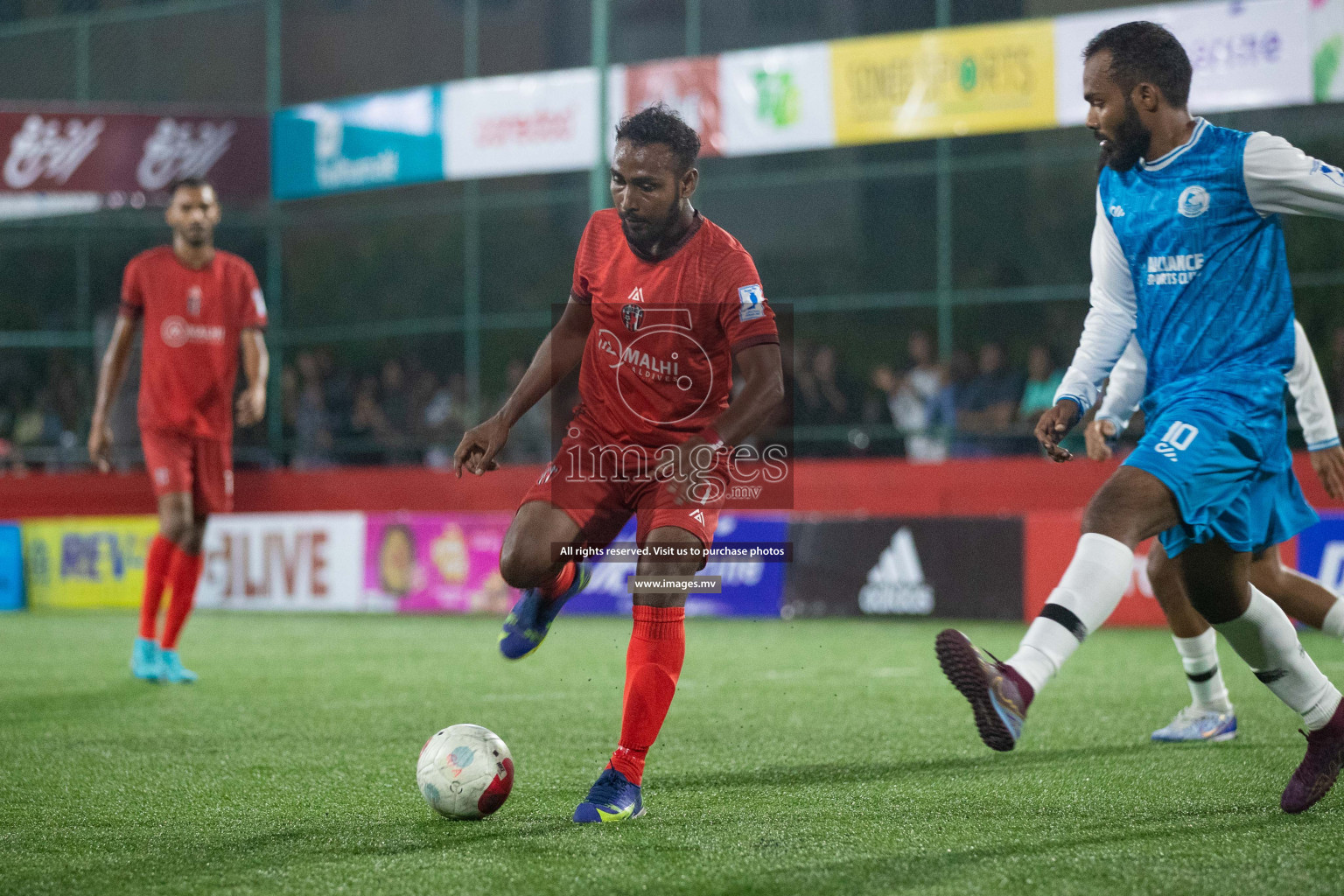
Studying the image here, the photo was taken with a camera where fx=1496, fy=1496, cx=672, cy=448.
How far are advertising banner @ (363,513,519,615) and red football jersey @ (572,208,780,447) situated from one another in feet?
26.9

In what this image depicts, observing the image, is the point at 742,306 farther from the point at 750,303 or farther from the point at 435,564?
the point at 435,564

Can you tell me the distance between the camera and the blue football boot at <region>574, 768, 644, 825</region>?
412 centimetres

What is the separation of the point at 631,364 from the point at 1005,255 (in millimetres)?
22480

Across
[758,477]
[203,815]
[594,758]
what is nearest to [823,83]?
[758,477]

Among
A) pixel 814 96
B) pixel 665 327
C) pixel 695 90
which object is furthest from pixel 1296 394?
pixel 695 90

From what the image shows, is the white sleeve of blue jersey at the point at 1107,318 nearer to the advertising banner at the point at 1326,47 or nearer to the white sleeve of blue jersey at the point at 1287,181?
the white sleeve of blue jersey at the point at 1287,181

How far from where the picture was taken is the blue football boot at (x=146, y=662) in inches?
305

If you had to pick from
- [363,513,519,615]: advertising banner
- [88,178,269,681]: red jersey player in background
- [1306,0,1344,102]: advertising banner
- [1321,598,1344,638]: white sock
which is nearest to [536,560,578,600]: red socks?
[1321,598,1344,638]: white sock

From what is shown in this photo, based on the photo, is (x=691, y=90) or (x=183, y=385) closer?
(x=183, y=385)

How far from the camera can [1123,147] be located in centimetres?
423

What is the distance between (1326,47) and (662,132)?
10.8 meters

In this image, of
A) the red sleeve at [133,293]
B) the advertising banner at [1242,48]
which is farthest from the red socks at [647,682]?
the advertising banner at [1242,48]

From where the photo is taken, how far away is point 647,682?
4242 millimetres

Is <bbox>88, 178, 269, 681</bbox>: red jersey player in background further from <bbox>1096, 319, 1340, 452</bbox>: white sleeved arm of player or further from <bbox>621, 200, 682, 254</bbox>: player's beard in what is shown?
<bbox>1096, 319, 1340, 452</bbox>: white sleeved arm of player
